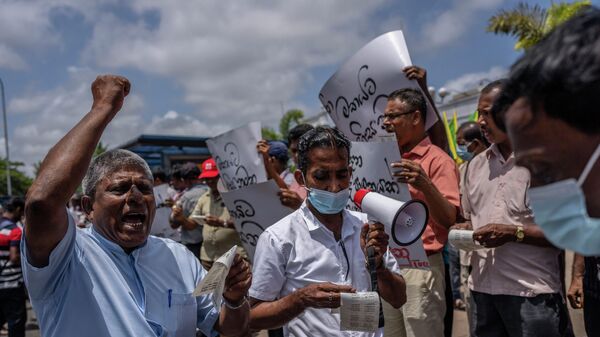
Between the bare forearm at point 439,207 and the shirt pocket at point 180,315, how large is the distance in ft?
4.67

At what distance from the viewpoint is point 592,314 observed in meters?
2.57

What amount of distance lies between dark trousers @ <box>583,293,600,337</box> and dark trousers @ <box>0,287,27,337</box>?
5491 millimetres

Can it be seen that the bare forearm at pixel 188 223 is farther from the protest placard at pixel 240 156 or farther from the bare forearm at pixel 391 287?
the bare forearm at pixel 391 287

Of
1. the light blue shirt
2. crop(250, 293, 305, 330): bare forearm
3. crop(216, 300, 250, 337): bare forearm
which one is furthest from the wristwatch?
the light blue shirt

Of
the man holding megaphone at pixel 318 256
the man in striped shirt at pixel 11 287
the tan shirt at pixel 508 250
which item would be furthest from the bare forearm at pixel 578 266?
the man in striped shirt at pixel 11 287

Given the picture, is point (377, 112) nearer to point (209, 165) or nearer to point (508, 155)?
point (508, 155)

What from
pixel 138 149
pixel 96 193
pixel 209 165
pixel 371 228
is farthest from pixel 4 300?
pixel 138 149

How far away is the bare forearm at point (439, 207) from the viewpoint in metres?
2.81

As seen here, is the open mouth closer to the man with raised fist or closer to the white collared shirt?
the man with raised fist

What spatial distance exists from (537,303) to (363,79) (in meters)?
1.84

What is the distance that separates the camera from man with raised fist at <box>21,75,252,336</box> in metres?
1.54

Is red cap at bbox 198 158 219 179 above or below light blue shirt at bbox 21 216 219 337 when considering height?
above

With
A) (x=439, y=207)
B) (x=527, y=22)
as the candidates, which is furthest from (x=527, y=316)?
(x=527, y=22)

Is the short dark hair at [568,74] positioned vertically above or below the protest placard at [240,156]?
below
